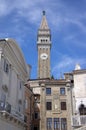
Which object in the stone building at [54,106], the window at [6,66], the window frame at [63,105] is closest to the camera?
the window at [6,66]

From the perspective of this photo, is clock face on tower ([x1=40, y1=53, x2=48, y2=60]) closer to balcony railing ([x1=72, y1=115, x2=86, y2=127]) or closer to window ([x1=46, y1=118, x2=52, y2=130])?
window ([x1=46, y1=118, x2=52, y2=130])

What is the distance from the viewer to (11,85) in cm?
3005

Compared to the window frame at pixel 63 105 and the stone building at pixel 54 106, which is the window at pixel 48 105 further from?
the window frame at pixel 63 105

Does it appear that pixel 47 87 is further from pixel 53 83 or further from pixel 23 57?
pixel 23 57

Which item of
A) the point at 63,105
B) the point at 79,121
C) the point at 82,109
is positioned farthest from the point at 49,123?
the point at 79,121

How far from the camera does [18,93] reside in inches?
1319

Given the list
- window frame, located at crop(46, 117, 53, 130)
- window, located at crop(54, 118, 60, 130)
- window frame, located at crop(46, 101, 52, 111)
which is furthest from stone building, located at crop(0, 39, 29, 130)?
window, located at crop(54, 118, 60, 130)

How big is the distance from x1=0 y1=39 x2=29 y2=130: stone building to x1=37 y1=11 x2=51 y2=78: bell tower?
153ft

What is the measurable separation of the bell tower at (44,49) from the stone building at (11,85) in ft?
153

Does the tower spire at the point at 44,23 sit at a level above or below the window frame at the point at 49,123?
above

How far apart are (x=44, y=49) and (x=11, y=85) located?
192ft

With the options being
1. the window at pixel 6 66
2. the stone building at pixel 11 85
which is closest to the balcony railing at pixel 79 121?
the stone building at pixel 11 85

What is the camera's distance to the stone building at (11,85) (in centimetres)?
2679

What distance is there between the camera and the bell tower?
83725mm
